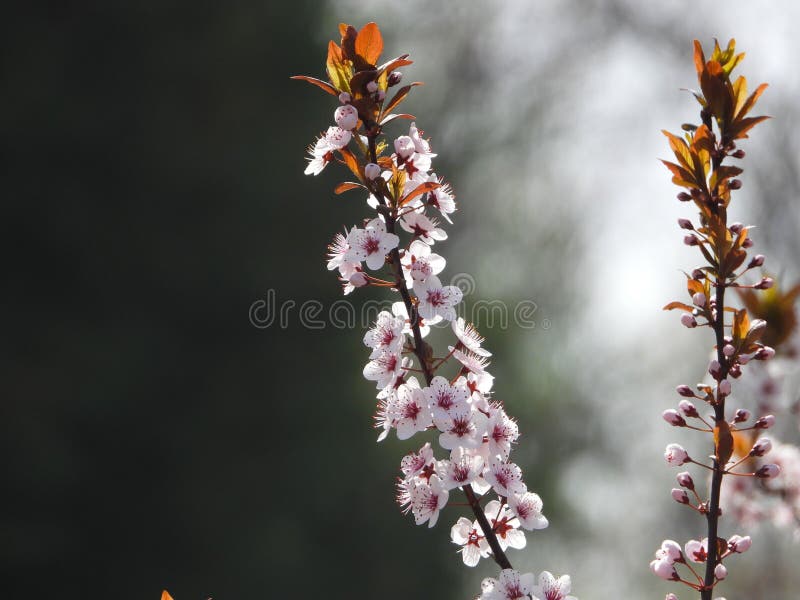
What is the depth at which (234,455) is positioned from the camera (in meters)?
5.34

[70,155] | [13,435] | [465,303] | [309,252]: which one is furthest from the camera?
[465,303]

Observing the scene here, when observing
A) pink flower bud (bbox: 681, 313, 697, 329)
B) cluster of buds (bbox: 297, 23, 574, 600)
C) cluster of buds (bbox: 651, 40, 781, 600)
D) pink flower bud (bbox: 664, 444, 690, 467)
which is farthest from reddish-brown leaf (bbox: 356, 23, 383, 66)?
pink flower bud (bbox: 664, 444, 690, 467)

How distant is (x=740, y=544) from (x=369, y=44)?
76cm

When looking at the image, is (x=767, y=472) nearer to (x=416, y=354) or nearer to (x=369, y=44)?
(x=416, y=354)

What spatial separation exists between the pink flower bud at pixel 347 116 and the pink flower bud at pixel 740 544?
69 centimetres

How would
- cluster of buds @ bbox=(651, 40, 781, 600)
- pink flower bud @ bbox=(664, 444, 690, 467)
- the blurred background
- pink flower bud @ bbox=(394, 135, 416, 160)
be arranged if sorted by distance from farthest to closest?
the blurred background < pink flower bud @ bbox=(394, 135, 416, 160) < pink flower bud @ bbox=(664, 444, 690, 467) < cluster of buds @ bbox=(651, 40, 781, 600)

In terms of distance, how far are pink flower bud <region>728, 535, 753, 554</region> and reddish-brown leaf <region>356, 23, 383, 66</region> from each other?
0.74m

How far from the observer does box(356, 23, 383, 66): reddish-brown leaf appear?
43.0 inches

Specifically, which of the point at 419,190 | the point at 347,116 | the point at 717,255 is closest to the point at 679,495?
the point at 717,255

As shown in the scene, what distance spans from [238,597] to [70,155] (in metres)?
2.89

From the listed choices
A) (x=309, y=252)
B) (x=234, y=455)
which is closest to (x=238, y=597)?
(x=234, y=455)

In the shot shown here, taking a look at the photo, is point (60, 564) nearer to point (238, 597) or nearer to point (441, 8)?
point (238, 597)
